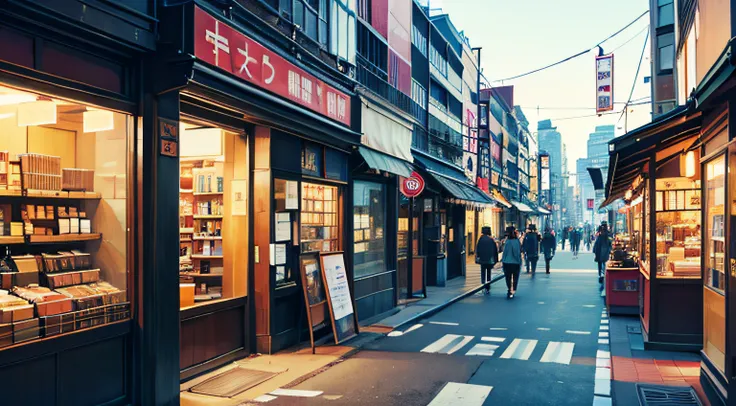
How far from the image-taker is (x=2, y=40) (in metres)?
5.00

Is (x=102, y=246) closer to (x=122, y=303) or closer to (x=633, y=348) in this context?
(x=122, y=303)

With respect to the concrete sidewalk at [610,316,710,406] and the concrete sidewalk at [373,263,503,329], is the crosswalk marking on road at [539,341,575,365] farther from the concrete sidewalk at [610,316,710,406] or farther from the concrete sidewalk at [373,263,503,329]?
the concrete sidewalk at [373,263,503,329]

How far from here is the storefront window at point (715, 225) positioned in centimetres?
693

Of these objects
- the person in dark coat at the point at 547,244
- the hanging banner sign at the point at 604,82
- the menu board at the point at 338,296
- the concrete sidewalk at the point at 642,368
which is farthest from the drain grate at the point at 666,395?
the person in dark coat at the point at 547,244

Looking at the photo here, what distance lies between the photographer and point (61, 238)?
6.12 metres

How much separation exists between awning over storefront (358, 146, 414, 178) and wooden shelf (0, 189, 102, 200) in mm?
6597

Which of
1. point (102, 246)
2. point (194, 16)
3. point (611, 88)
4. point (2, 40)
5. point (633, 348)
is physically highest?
point (611, 88)

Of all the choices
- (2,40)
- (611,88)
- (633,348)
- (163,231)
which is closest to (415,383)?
(163,231)

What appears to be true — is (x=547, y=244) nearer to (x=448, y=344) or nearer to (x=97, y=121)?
(x=448, y=344)

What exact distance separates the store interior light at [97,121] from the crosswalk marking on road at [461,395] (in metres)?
4.65

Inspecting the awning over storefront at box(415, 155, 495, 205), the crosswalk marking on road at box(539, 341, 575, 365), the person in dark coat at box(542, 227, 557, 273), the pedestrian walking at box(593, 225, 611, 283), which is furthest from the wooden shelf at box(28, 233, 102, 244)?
the person in dark coat at box(542, 227, 557, 273)

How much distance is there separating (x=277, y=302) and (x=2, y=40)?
573 cm

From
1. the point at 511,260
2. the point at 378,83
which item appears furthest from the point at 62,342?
the point at 511,260

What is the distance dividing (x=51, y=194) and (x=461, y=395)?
16.6 ft
